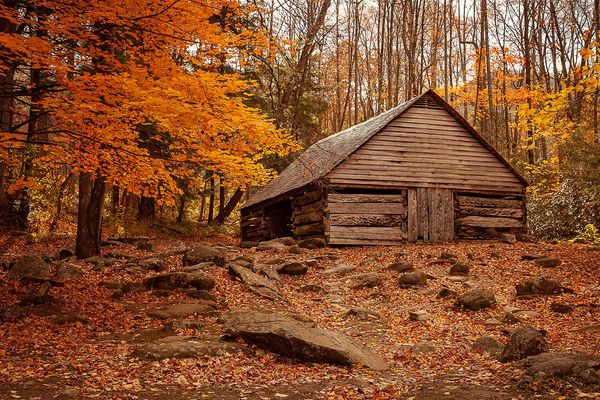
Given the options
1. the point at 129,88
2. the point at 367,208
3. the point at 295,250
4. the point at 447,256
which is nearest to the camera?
the point at 129,88

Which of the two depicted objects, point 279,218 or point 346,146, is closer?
point 346,146

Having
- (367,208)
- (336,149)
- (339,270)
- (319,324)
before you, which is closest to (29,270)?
(319,324)

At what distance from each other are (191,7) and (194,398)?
18.6ft

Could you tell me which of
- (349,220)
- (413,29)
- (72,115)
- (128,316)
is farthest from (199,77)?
(413,29)

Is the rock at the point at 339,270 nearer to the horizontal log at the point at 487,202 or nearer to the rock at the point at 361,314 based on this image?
the rock at the point at 361,314

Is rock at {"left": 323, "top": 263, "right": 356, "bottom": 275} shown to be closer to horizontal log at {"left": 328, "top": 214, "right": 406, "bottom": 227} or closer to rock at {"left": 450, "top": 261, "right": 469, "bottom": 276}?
rock at {"left": 450, "top": 261, "right": 469, "bottom": 276}

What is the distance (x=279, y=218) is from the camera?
25.1m

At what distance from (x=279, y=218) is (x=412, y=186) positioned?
8.54 m

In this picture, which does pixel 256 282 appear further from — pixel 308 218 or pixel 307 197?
pixel 307 197

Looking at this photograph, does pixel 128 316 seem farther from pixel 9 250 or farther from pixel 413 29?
pixel 413 29

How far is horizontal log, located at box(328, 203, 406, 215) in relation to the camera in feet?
57.9

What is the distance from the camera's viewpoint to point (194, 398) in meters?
5.31

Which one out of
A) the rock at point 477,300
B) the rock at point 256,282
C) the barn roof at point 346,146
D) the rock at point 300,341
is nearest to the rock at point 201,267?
the rock at point 256,282

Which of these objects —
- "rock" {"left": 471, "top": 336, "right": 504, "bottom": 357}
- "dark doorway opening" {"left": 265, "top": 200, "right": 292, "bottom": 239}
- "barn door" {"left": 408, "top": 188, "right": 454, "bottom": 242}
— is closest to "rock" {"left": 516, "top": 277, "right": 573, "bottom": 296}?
"rock" {"left": 471, "top": 336, "right": 504, "bottom": 357}
